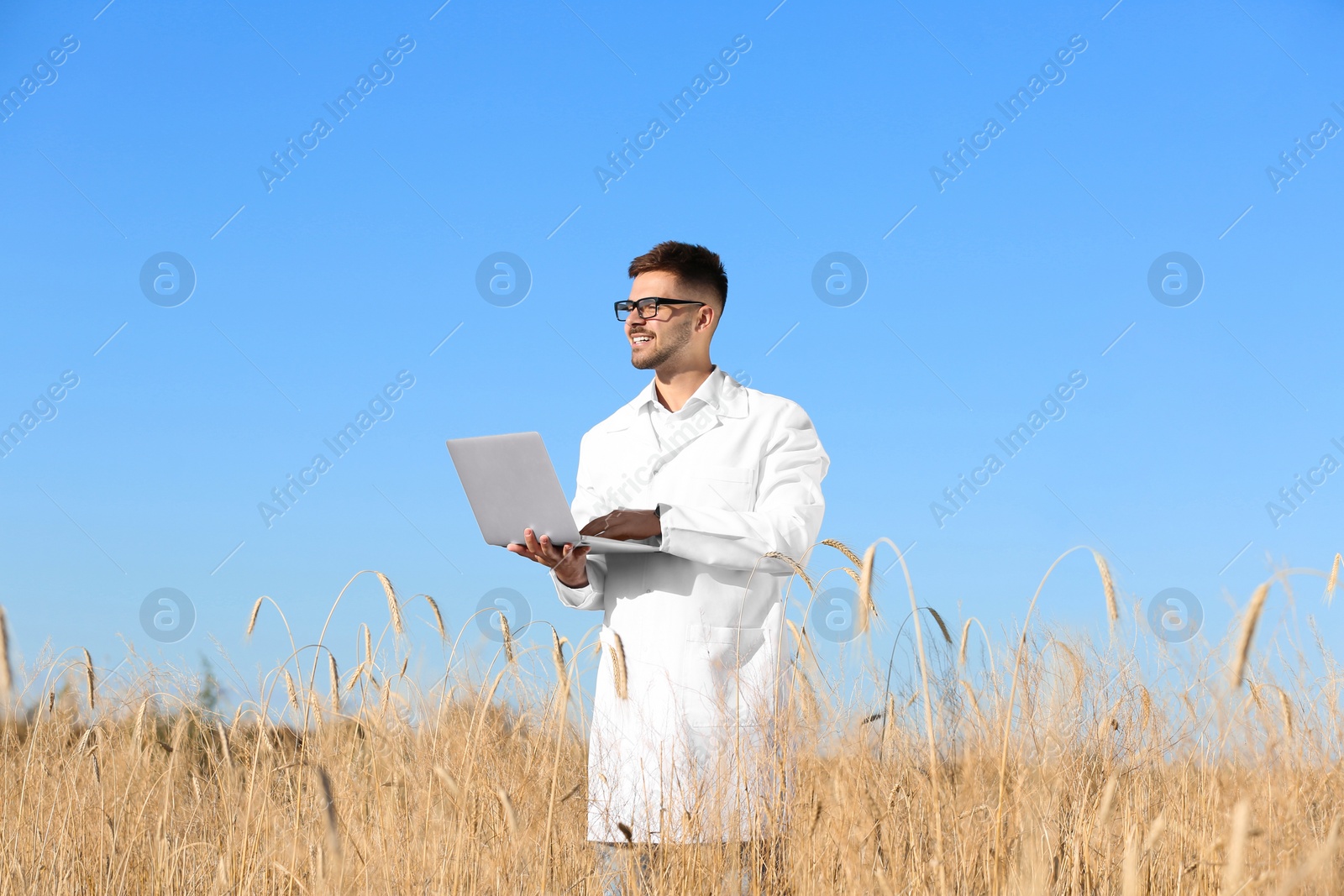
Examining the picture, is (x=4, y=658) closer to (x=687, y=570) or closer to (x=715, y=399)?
(x=687, y=570)

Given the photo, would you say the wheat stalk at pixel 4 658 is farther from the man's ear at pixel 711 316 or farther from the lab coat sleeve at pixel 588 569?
the man's ear at pixel 711 316

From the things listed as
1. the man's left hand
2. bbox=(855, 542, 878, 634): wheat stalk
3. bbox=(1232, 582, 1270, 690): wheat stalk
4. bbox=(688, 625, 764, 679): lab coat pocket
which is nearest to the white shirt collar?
the man's left hand

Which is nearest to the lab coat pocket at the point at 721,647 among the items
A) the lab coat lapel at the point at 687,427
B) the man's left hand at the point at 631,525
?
the man's left hand at the point at 631,525

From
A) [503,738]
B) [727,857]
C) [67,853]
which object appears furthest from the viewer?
[503,738]

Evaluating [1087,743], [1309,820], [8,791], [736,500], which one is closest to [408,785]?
[736,500]

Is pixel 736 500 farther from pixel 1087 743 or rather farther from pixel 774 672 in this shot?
pixel 1087 743

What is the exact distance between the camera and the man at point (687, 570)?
2.90m

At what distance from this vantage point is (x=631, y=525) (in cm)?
294

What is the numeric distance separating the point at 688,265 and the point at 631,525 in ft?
3.47

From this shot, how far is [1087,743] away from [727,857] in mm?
1807

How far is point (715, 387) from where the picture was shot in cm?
346

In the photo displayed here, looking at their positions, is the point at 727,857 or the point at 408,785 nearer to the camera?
the point at 727,857

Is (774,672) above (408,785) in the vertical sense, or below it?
above

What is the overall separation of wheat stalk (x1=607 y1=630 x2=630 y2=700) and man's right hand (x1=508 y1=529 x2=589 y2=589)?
0.23 metres
